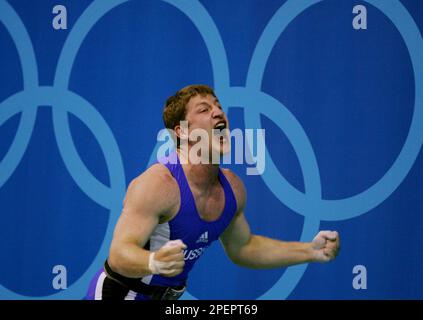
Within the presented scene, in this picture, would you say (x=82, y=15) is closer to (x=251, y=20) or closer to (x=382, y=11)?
(x=251, y=20)

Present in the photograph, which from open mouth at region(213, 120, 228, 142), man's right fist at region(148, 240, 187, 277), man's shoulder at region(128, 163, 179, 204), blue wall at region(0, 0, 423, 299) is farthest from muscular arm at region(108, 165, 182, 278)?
blue wall at region(0, 0, 423, 299)

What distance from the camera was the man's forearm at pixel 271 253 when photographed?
14.2ft

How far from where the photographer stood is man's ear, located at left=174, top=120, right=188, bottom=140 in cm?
429

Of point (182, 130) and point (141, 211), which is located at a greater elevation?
point (182, 130)

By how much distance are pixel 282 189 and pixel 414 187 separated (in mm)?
967

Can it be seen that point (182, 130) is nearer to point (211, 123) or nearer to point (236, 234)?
point (211, 123)

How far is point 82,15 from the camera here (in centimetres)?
580

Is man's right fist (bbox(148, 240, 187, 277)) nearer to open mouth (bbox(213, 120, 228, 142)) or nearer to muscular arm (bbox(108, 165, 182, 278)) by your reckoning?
muscular arm (bbox(108, 165, 182, 278))

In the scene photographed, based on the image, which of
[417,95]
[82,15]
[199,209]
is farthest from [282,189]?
[82,15]

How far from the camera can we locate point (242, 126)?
564cm

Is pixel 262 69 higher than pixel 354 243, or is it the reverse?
pixel 262 69

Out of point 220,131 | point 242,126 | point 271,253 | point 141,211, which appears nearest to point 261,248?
point 271,253

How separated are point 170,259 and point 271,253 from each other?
113 centimetres

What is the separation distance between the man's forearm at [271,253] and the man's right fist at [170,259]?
1.05 metres
